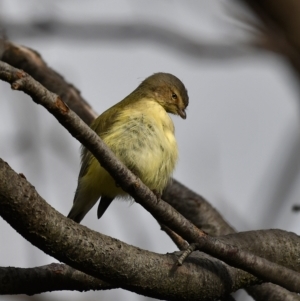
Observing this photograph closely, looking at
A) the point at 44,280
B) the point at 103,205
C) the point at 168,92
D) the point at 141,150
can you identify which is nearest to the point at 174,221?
the point at 44,280

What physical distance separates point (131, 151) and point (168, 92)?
4.54 ft

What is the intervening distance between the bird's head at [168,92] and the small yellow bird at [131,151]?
0.30 metres

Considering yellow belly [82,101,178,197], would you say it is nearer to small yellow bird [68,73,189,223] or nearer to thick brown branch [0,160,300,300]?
small yellow bird [68,73,189,223]

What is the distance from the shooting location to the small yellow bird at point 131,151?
475 cm

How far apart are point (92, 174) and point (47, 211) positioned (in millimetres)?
2204

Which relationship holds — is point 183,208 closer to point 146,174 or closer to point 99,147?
point 146,174

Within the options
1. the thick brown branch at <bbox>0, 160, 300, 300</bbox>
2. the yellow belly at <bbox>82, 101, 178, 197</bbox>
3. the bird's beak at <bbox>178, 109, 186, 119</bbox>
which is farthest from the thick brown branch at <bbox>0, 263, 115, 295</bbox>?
the bird's beak at <bbox>178, 109, 186, 119</bbox>

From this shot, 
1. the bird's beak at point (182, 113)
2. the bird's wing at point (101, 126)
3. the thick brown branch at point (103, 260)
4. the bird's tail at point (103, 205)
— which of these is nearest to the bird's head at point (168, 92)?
the bird's beak at point (182, 113)

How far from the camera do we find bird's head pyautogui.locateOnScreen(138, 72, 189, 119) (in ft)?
19.2

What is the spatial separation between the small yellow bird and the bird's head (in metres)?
0.30

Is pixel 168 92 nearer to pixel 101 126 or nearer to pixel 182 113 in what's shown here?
pixel 182 113

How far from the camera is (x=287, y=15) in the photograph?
4.46ft

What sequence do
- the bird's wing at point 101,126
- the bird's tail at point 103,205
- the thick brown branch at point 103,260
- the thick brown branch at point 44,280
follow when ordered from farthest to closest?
1. the bird's tail at point 103,205
2. the bird's wing at point 101,126
3. the thick brown branch at point 44,280
4. the thick brown branch at point 103,260

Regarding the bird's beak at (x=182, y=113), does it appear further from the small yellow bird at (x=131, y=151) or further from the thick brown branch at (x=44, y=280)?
the thick brown branch at (x=44, y=280)
